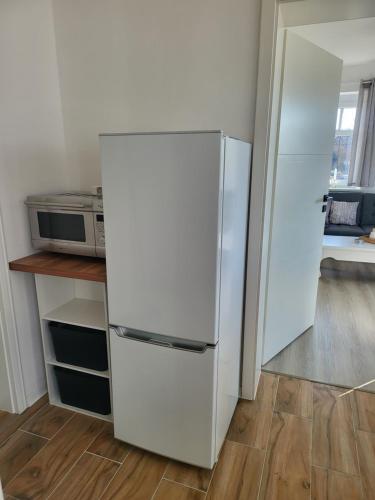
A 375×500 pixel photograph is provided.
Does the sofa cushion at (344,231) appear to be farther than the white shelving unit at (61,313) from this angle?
Yes

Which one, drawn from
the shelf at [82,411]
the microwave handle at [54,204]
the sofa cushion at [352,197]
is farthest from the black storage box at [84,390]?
the sofa cushion at [352,197]

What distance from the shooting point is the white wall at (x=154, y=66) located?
1.67m

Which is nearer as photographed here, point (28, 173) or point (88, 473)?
point (88, 473)

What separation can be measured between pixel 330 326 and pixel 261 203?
1695mm

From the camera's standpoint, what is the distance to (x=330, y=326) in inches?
115

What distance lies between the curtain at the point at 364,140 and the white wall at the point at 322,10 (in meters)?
3.70

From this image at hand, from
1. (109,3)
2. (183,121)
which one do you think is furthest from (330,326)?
(109,3)

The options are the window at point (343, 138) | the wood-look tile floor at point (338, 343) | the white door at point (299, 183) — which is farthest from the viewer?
the window at point (343, 138)

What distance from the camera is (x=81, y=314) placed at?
197cm

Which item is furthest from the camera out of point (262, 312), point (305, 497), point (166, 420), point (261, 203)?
point (262, 312)

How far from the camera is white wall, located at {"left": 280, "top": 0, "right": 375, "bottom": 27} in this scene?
5.01 ft

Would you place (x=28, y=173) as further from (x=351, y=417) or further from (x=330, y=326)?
(x=330, y=326)

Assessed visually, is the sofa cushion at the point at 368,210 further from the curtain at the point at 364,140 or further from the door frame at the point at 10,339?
the door frame at the point at 10,339

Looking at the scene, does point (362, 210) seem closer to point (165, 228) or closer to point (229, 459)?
point (229, 459)
